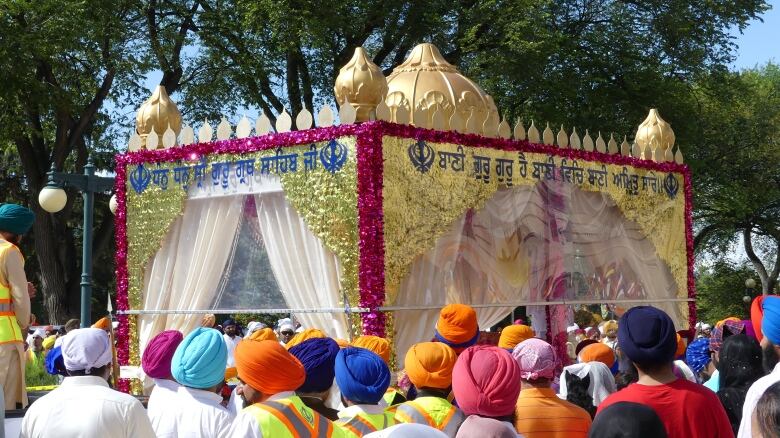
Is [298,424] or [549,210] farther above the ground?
[549,210]

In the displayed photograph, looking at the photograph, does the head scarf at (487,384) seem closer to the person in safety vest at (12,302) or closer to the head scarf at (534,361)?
the head scarf at (534,361)

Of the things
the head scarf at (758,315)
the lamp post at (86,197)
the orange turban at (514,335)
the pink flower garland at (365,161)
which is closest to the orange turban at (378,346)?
the orange turban at (514,335)

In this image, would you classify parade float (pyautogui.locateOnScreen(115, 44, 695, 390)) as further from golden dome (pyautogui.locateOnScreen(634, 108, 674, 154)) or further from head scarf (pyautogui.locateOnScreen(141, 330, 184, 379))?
head scarf (pyautogui.locateOnScreen(141, 330, 184, 379))

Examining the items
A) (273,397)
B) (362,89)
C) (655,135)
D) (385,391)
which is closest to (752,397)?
(385,391)

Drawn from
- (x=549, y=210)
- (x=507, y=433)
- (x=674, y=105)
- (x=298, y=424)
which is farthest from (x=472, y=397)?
(x=674, y=105)

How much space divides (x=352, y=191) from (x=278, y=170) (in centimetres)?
110

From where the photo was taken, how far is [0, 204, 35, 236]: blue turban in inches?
288

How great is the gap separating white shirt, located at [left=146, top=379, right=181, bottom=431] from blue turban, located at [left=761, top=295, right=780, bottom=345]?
107 inches

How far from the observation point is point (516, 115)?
26.2 metres

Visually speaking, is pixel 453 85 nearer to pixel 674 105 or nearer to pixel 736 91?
pixel 674 105

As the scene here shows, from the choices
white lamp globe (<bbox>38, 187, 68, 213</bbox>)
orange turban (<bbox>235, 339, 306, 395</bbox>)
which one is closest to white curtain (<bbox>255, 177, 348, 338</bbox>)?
white lamp globe (<bbox>38, 187, 68, 213</bbox>)

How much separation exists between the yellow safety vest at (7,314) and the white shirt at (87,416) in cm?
326

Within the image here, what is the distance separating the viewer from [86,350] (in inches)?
173

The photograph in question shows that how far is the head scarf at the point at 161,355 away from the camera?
5.40 metres
